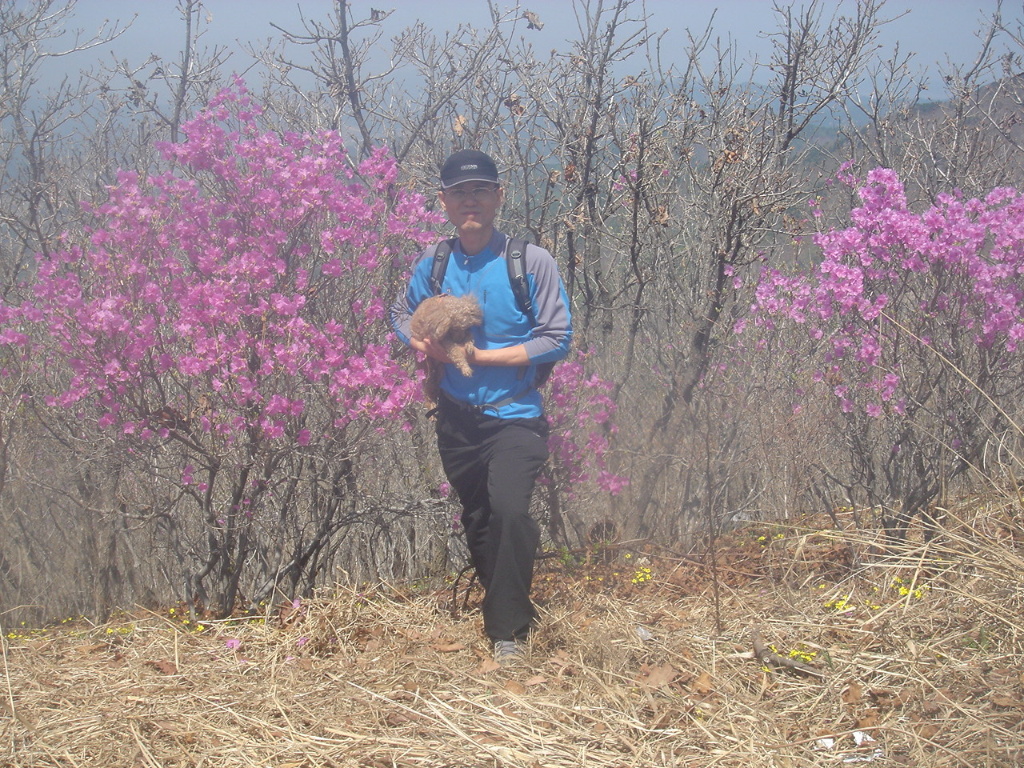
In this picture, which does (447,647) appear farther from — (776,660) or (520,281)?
(520,281)

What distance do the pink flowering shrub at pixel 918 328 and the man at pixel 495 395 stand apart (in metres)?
1.55

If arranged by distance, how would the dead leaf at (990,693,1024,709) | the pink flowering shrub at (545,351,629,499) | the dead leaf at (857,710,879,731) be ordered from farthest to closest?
the pink flowering shrub at (545,351,629,499) → the dead leaf at (857,710,879,731) → the dead leaf at (990,693,1024,709)

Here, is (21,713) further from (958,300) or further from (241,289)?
(958,300)

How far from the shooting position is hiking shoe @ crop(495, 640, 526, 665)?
11.0ft

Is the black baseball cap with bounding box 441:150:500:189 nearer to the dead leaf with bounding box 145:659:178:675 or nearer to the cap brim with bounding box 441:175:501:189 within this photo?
the cap brim with bounding box 441:175:501:189

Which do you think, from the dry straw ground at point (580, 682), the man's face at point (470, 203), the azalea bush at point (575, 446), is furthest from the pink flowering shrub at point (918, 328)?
the man's face at point (470, 203)

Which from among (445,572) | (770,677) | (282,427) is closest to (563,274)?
(445,572)

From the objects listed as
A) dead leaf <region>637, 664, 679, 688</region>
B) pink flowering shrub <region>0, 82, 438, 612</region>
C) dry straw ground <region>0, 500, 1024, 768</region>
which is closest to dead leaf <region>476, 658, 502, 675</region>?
dry straw ground <region>0, 500, 1024, 768</region>

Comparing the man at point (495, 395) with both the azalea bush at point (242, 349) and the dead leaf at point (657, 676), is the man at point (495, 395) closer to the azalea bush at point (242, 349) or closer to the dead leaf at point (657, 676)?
the azalea bush at point (242, 349)

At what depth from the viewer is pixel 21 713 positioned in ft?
10.1

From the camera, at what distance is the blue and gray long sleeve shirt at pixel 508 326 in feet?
11.1

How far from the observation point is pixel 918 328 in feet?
13.6

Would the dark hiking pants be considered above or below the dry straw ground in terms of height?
above

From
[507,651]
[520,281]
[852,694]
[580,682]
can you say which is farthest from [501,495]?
[852,694]
